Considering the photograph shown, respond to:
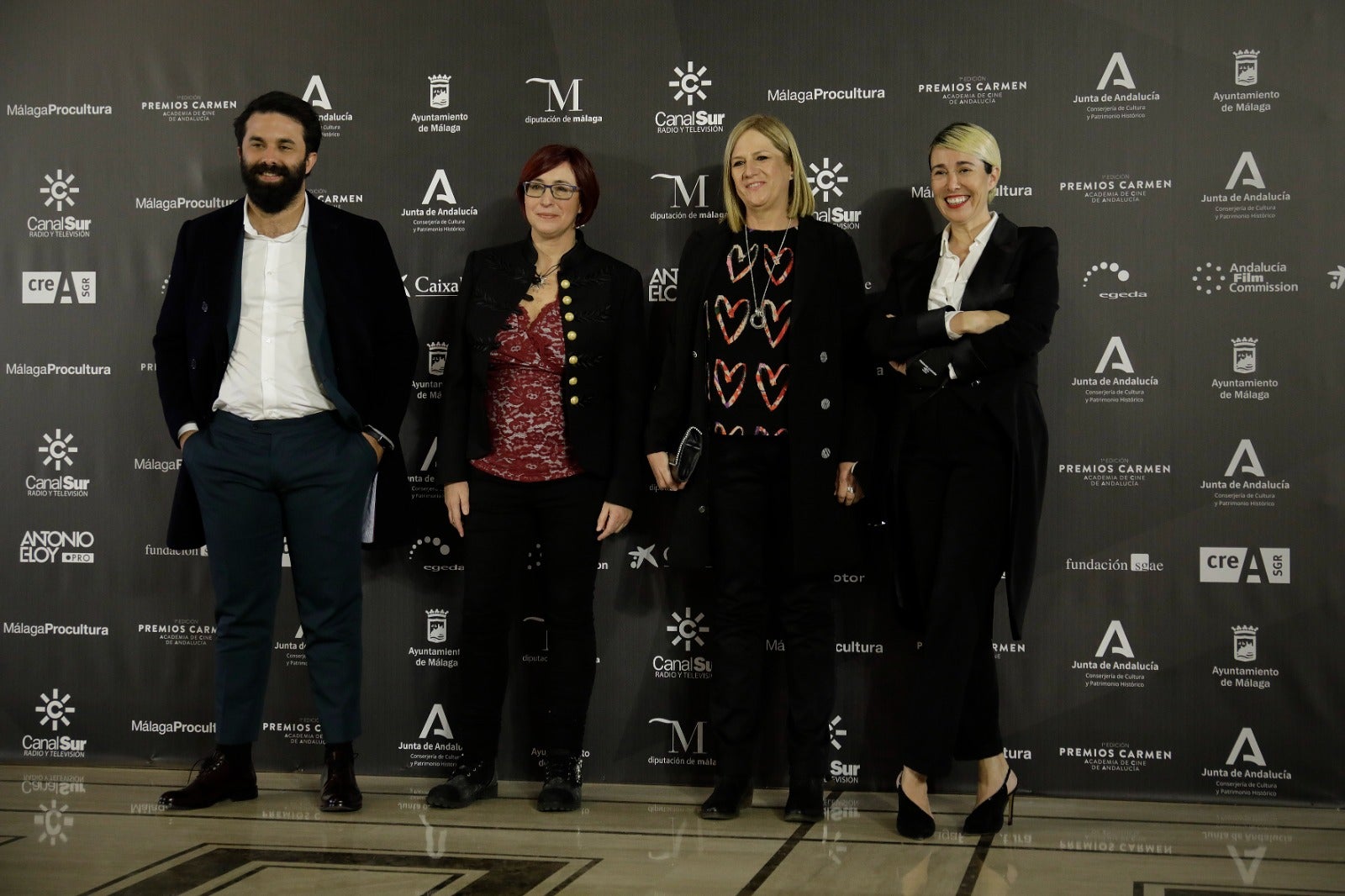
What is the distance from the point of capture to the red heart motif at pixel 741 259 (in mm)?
3719

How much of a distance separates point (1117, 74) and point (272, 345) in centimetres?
268

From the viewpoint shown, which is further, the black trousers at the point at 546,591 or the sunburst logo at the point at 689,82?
the sunburst logo at the point at 689,82

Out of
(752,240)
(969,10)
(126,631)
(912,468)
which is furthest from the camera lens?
(126,631)

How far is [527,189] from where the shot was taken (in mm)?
3830

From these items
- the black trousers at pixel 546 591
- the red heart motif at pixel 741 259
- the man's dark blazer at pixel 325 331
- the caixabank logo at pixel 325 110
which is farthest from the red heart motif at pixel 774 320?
the caixabank logo at pixel 325 110

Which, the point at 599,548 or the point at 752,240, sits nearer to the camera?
the point at 752,240

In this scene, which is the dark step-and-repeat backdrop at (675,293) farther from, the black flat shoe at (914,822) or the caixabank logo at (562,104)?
the black flat shoe at (914,822)

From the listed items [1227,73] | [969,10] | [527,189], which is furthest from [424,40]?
[1227,73]

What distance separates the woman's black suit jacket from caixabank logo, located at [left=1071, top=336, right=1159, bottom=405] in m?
1.38

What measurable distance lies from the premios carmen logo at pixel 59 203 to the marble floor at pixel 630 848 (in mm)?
1862

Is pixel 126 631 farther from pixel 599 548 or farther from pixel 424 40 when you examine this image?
pixel 424 40

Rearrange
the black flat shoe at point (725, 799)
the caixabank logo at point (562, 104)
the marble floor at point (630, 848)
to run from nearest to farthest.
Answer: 1. the marble floor at point (630, 848)
2. the black flat shoe at point (725, 799)
3. the caixabank logo at point (562, 104)

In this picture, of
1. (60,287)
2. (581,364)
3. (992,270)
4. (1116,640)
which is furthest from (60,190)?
(1116,640)

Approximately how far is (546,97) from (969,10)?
137 cm
